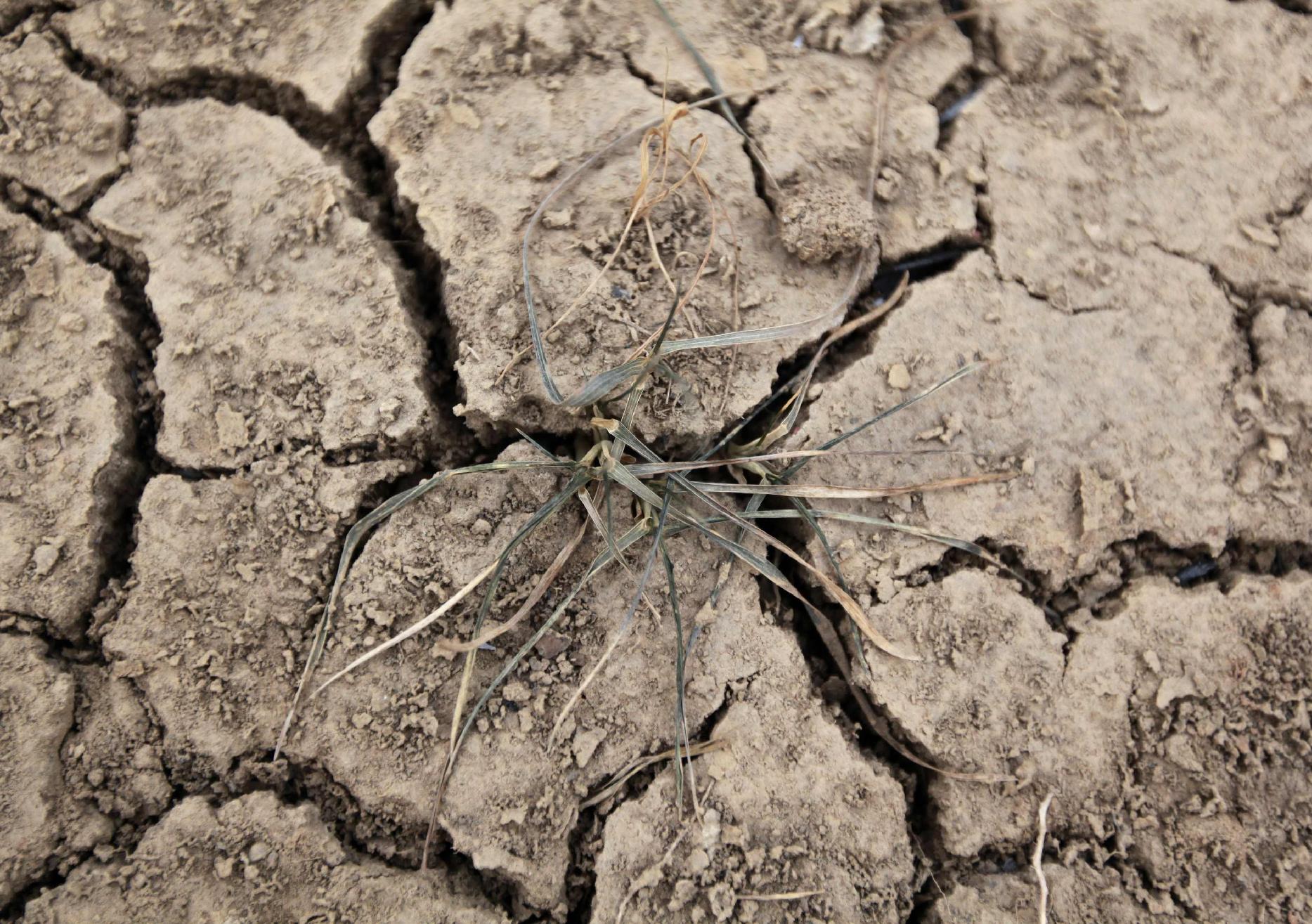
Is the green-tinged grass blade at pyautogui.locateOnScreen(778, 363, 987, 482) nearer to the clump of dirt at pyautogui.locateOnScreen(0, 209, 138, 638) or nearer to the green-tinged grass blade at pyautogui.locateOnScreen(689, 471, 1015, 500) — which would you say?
the green-tinged grass blade at pyautogui.locateOnScreen(689, 471, 1015, 500)

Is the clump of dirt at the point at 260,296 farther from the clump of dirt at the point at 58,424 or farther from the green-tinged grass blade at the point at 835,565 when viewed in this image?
the green-tinged grass blade at the point at 835,565

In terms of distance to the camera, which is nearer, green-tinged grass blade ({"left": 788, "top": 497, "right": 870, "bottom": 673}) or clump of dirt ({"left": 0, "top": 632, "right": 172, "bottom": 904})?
clump of dirt ({"left": 0, "top": 632, "right": 172, "bottom": 904})

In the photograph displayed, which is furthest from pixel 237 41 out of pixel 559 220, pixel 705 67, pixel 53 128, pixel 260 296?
pixel 705 67

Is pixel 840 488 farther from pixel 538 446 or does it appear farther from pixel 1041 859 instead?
pixel 1041 859

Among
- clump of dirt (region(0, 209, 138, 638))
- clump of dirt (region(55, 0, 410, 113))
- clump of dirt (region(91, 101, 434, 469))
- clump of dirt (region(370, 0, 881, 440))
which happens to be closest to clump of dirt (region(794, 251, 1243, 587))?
clump of dirt (region(370, 0, 881, 440))

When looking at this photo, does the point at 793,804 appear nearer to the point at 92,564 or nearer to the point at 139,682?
the point at 139,682

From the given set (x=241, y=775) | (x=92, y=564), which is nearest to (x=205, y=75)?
(x=92, y=564)
